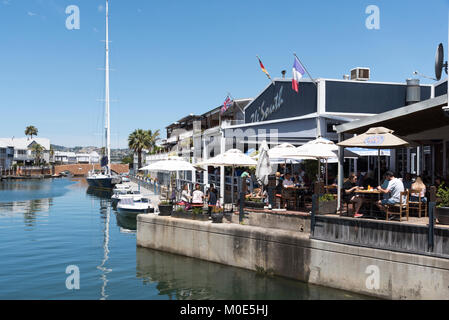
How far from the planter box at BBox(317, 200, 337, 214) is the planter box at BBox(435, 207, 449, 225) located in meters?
3.38

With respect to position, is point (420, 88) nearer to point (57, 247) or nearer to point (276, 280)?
point (276, 280)

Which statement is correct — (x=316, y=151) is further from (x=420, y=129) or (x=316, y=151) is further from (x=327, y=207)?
(x=420, y=129)

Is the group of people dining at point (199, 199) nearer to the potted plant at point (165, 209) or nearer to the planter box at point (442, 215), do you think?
the potted plant at point (165, 209)

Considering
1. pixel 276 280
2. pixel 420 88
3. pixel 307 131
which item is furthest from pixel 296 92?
pixel 276 280

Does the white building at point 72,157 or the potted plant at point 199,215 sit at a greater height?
the white building at point 72,157

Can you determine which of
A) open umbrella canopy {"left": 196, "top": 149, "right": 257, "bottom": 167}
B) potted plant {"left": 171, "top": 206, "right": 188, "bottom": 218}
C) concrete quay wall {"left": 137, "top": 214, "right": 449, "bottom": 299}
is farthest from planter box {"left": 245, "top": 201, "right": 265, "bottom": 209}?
potted plant {"left": 171, "top": 206, "right": 188, "bottom": 218}

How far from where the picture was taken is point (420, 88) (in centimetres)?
2141

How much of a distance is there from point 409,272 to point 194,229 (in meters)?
7.92

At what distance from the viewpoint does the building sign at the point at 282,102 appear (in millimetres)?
20906

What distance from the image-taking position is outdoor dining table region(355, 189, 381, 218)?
38.6 feet

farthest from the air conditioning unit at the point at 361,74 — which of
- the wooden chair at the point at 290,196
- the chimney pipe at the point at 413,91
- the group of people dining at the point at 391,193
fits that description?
the group of people dining at the point at 391,193

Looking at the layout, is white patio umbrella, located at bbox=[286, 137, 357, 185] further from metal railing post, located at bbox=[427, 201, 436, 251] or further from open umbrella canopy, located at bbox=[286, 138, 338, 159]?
metal railing post, located at bbox=[427, 201, 436, 251]

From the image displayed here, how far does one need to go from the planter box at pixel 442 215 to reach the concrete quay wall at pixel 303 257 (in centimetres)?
99

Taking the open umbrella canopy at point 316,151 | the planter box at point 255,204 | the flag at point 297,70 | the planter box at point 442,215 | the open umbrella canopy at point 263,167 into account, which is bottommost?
the planter box at point 255,204
